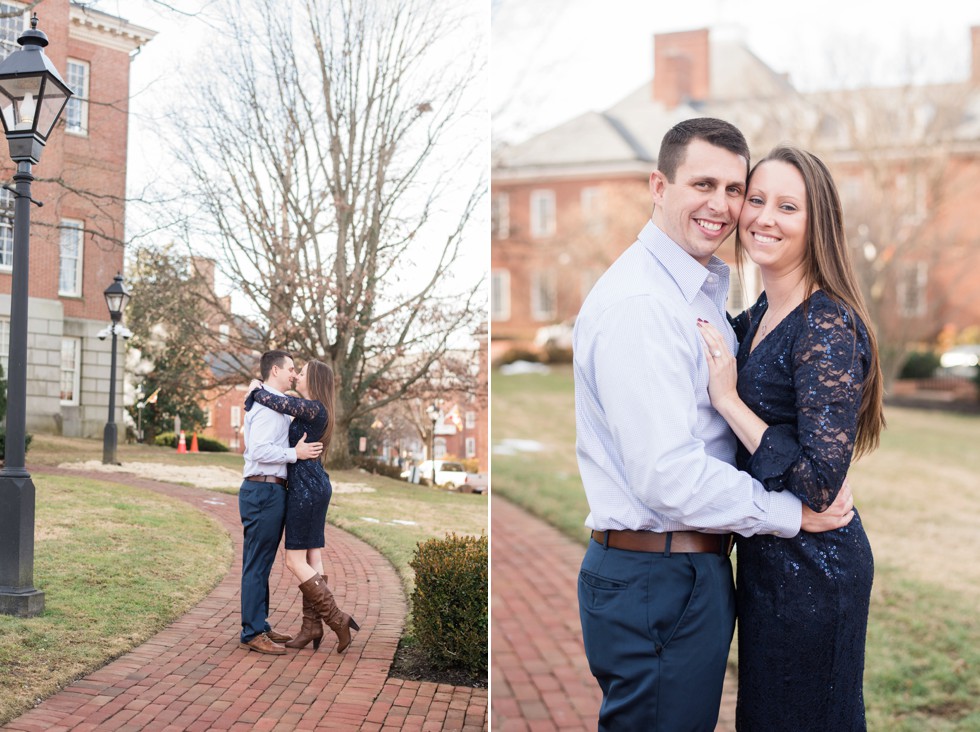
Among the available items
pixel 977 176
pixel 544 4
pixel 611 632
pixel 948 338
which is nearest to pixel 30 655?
pixel 611 632

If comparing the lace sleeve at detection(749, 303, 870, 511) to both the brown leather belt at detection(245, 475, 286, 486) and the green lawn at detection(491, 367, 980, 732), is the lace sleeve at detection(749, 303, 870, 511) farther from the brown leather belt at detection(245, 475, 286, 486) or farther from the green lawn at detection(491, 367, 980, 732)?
the green lawn at detection(491, 367, 980, 732)

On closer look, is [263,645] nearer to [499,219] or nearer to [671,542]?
[671,542]

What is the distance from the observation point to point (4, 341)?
108 inches

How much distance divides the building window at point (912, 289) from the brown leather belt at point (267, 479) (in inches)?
925

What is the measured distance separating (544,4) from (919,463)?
8.51 metres

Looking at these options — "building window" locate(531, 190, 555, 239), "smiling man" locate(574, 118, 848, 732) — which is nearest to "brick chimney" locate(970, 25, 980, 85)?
"building window" locate(531, 190, 555, 239)

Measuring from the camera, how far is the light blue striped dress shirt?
2199 millimetres

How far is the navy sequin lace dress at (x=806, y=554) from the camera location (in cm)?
223

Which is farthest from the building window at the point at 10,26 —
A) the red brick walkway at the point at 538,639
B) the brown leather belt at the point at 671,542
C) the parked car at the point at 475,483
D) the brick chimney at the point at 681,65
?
the brick chimney at the point at 681,65

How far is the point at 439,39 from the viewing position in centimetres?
365

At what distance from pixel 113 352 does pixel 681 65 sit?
29.9 m

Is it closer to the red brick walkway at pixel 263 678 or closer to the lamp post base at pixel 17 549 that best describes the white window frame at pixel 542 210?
the red brick walkway at pixel 263 678

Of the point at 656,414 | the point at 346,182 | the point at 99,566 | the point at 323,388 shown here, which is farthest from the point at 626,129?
the point at 656,414

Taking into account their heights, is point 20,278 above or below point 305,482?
above
